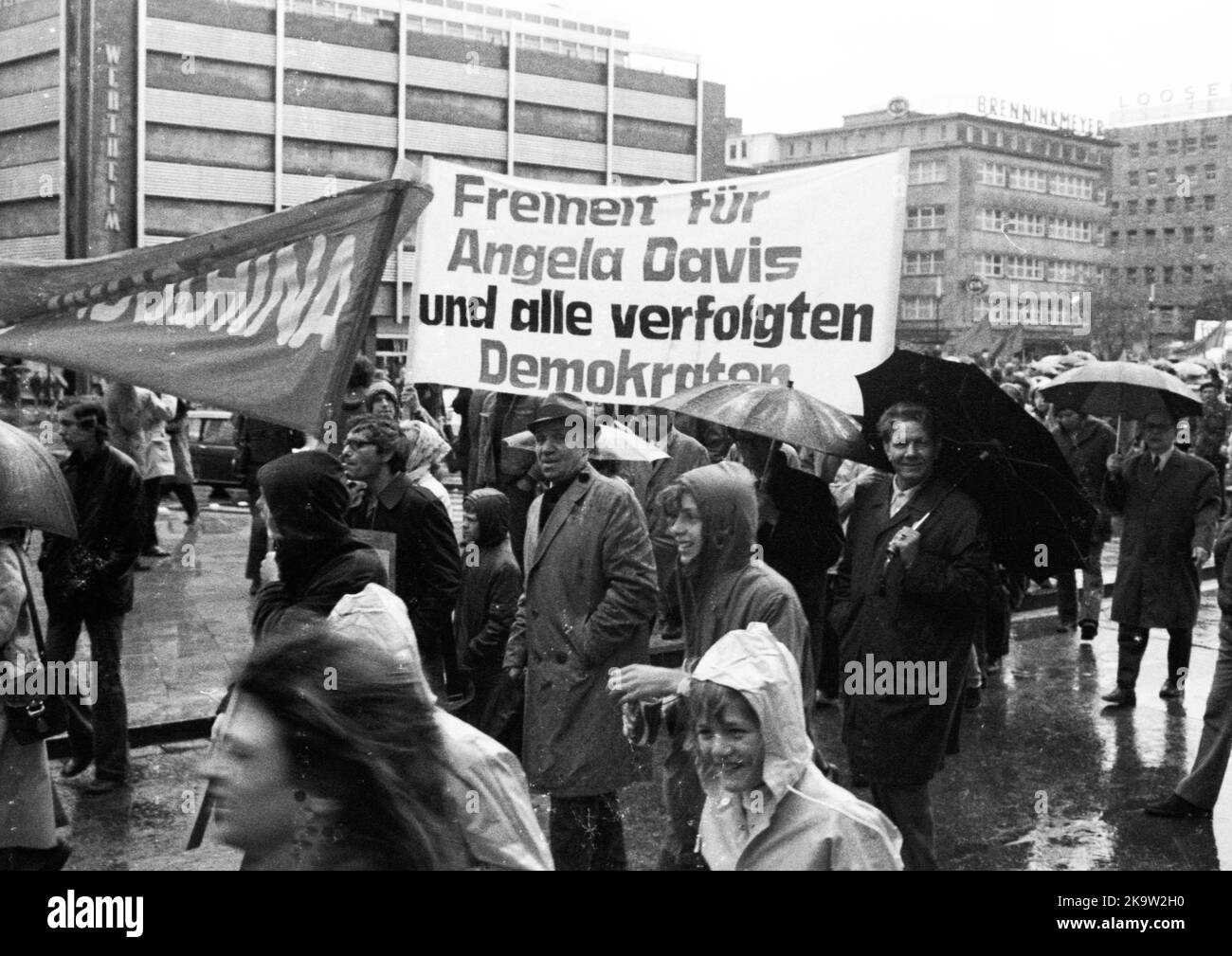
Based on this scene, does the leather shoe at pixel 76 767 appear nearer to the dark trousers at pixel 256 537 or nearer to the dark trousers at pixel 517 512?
the dark trousers at pixel 517 512

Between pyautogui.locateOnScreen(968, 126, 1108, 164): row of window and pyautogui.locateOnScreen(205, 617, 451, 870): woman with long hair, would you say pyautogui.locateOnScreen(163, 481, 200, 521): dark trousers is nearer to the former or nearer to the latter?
pyautogui.locateOnScreen(205, 617, 451, 870): woman with long hair

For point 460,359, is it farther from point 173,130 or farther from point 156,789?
point 173,130

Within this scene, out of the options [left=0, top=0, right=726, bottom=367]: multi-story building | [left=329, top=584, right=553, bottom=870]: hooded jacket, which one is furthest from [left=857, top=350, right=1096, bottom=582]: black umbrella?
[left=0, top=0, right=726, bottom=367]: multi-story building

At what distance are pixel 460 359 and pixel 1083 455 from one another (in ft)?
17.3

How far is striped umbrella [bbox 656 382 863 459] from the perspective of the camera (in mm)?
5715

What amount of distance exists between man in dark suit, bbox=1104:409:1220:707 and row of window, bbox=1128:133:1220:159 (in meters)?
97.9

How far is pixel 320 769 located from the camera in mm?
2346

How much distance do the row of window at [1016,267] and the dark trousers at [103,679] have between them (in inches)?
4088

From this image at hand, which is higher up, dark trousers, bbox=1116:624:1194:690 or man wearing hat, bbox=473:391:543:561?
man wearing hat, bbox=473:391:543:561

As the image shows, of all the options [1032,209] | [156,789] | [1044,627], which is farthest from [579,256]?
[1032,209]

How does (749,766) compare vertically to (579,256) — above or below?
below

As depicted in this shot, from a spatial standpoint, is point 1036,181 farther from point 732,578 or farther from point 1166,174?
point 732,578

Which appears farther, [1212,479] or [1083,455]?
[1083,455]
